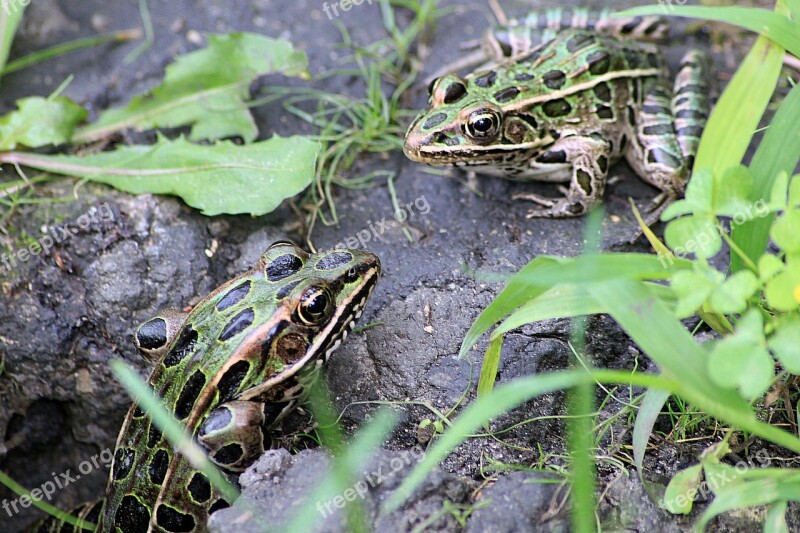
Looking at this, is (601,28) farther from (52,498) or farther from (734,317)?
(52,498)

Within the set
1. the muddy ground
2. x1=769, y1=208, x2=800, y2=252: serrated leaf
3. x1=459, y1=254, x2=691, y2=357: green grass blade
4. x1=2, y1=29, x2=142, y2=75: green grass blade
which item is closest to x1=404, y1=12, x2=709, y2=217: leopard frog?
the muddy ground

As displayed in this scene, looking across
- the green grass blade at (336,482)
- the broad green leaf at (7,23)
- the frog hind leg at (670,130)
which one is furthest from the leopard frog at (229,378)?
the broad green leaf at (7,23)

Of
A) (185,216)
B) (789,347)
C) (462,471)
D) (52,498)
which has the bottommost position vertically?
(52,498)

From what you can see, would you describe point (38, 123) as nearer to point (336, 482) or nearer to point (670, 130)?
point (336, 482)

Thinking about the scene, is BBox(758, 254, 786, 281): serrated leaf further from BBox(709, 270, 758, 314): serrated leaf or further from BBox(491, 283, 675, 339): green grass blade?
BBox(491, 283, 675, 339): green grass blade

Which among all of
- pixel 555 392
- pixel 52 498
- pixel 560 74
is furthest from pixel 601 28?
pixel 52 498

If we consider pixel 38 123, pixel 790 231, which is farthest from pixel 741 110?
pixel 38 123
